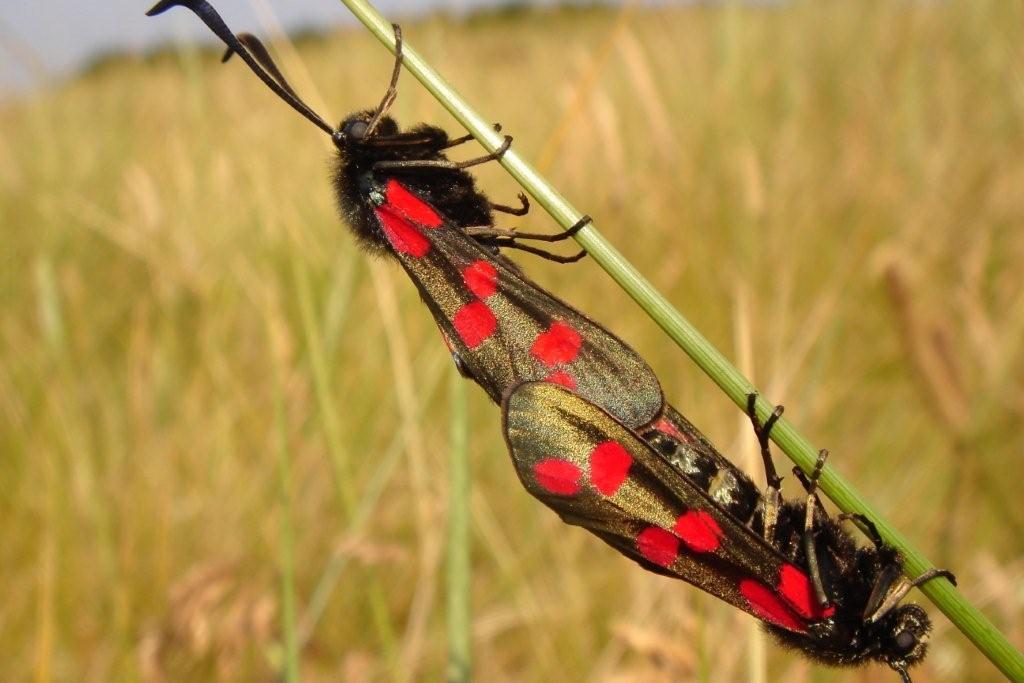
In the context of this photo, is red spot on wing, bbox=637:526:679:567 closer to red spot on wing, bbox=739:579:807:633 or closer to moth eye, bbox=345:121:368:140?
red spot on wing, bbox=739:579:807:633

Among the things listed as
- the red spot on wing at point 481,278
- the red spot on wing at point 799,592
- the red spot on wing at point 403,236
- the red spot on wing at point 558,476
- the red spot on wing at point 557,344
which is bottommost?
the red spot on wing at point 799,592

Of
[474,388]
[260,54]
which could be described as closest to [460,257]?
[260,54]

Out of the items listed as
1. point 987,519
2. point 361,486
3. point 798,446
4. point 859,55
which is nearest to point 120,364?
point 361,486

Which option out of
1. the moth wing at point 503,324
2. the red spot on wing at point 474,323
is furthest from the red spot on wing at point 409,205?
the red spot on wing at point 474,323

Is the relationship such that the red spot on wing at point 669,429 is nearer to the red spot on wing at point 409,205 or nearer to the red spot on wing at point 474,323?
the red spot on wing at point 474,323

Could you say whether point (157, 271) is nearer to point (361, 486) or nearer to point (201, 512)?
point (201, 512)

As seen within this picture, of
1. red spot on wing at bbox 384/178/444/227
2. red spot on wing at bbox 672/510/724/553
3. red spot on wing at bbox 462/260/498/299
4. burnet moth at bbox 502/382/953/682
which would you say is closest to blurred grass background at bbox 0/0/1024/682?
red spot on wing at bbox 384/178/444/227
